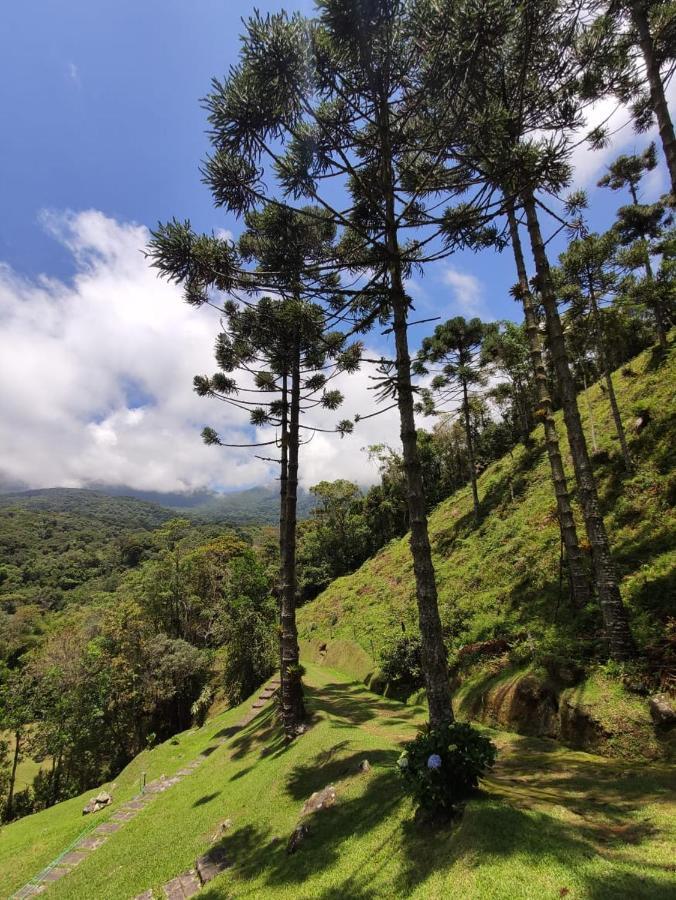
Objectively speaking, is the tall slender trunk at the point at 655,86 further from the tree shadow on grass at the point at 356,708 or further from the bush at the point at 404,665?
the bush at the point at 404,665

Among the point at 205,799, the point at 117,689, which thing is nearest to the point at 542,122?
the point at 205,799

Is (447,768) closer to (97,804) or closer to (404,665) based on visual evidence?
(404,665)

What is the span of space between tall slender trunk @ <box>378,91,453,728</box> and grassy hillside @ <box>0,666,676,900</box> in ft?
3.96

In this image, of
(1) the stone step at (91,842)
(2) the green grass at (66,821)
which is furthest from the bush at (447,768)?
(2) the green grass at (66,821)

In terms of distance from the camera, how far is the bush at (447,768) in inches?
182

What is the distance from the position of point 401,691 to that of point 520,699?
21.5 ft

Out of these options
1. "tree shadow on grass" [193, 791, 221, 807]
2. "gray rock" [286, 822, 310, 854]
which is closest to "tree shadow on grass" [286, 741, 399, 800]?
"gray rock" [286, 822, 310, 854]

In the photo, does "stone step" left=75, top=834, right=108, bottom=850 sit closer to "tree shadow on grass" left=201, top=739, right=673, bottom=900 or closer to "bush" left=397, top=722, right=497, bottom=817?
"tree shadow on grass" left=201, top=739, right=673, bottom=900

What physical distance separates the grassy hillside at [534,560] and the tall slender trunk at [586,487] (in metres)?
0.90

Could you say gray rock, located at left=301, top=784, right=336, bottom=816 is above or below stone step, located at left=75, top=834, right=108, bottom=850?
above

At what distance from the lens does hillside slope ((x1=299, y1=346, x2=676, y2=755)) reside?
10.2 metres

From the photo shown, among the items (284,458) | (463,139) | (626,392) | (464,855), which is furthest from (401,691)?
(626,392)

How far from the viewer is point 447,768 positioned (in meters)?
Answer: 4.71

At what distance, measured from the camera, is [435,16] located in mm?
5805
